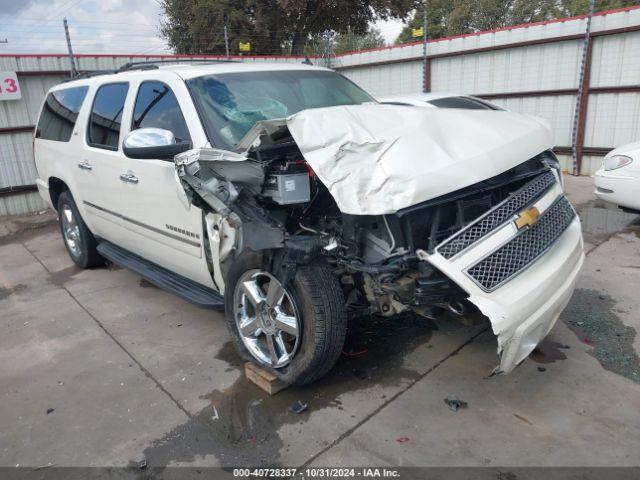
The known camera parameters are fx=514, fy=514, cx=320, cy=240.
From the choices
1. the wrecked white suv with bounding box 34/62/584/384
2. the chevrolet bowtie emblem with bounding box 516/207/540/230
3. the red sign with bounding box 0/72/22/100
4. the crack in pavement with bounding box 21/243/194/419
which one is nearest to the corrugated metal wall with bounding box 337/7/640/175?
the wrecked white suv with bounding box 34/62/584/384

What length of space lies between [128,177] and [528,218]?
2.99 meters

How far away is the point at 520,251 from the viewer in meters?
2.66

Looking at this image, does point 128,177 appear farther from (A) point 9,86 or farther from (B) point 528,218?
(A) point 9,86

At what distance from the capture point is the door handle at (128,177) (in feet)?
13.2

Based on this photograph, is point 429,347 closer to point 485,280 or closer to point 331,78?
A: point 485,280

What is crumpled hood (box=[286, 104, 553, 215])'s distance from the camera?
2350 mm

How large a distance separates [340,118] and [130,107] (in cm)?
224

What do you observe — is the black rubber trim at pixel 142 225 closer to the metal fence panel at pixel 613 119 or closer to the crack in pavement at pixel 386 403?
the crack in pavement at pixel 386 403

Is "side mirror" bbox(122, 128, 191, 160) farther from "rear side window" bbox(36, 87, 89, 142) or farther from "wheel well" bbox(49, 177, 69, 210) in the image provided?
"wheel well" bbox(49, 177, 69, 210)

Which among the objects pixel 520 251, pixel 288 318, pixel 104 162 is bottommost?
pixel 288 318

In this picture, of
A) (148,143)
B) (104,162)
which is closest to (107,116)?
(104,162)

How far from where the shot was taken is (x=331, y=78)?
14.5 feet

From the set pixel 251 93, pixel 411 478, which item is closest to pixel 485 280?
pixel 411 478

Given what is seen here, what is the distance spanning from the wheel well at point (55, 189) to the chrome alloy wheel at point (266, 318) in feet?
11.5
